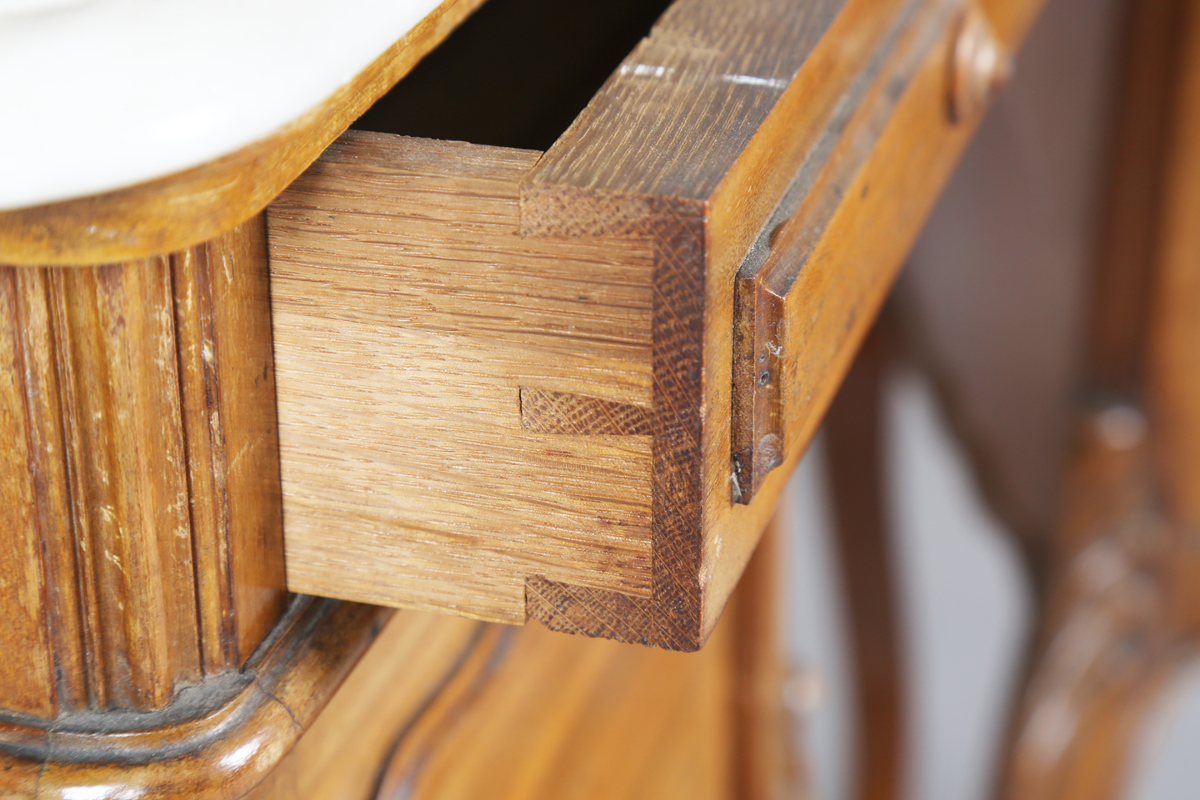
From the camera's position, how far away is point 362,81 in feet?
0.88

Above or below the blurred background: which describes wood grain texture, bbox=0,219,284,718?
above

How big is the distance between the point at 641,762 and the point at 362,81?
1.69 feet

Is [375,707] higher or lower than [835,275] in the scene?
lower

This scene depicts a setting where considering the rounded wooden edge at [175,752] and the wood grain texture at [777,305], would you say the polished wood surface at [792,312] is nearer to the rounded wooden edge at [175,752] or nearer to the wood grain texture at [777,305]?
the wood grain texture at [777,305]

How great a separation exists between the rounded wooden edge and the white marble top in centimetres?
14

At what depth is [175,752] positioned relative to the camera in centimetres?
30

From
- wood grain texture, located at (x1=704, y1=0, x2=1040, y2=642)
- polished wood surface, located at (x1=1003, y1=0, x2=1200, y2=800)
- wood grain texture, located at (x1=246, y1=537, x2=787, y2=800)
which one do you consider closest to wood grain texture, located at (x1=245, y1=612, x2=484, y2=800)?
wood grain texture, located at (x1=246, y1=537, x2=787, y2=800)

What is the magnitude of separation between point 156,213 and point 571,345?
0.29 ft

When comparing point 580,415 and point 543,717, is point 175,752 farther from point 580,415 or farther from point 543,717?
point 543,717

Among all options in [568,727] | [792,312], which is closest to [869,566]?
[568,727]

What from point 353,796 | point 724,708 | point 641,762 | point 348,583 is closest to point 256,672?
point 348,583

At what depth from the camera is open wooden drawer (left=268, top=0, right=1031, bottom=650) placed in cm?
27

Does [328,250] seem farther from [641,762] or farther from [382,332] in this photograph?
[641,762]

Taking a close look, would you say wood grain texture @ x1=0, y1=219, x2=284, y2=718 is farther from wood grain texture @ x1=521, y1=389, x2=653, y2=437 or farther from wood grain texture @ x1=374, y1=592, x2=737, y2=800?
wood grain texture @ x1=374, y1=592, x2=737, y2=800
